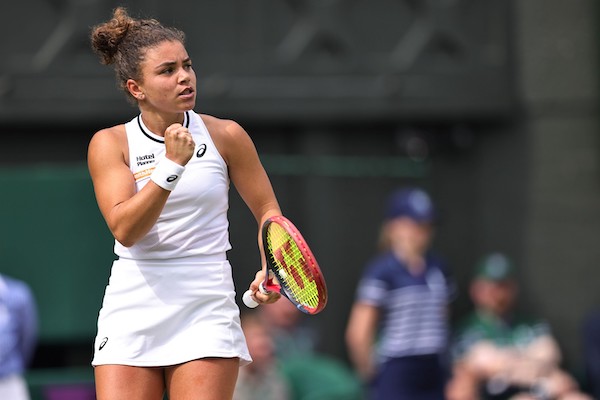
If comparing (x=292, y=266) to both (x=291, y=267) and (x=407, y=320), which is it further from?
(x=407, y=320)

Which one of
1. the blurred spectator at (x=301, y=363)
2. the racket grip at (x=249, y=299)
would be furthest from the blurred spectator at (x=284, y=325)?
the racket grip at (x=249, y=299)

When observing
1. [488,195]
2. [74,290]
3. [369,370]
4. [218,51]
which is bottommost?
[369,370]

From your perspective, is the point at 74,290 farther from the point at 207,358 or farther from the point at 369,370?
the point at 207,358

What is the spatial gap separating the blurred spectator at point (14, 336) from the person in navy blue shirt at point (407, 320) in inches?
78.5

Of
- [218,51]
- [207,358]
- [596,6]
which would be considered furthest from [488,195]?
[207,358]

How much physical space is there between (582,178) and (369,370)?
3050mm

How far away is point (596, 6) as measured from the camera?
10.6m

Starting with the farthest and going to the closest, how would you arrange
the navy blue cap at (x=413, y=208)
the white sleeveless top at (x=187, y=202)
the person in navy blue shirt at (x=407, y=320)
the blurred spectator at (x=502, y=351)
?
the blurred spectator at (x=502, y=351) → the navy blue cap at (x=413, y=208) → the person in navy blue shirt at (x=407, y=320) → the white sleeveless top at (x=187, y=202)

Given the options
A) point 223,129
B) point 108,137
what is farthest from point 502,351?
point 108,137

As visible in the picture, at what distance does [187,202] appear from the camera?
4641 mm

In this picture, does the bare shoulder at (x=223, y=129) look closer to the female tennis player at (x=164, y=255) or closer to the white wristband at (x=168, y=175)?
the female tennis player at (x=164, y=255)

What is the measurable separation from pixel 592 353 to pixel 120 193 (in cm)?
595

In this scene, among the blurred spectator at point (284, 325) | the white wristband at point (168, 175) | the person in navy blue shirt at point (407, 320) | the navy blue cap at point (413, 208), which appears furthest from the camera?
the blurred spectator at point (284, 325)

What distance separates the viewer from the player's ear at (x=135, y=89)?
4.73 meters
